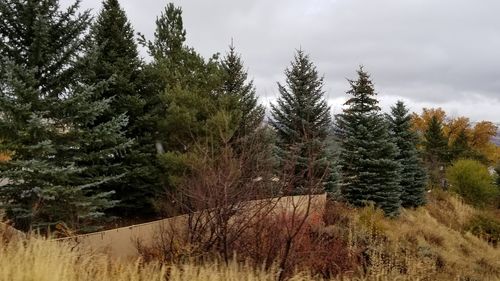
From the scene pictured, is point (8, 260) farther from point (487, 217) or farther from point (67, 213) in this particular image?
point (487, 217)

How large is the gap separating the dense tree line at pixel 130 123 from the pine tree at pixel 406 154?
5.28 ft

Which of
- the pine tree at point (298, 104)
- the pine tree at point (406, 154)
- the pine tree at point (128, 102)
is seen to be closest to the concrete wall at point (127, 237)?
the pine tree at point (128, 102)

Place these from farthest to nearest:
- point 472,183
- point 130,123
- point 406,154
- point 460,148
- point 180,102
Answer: point 460,148, point 472,183, point 406,154, point 130,123, point 180,102

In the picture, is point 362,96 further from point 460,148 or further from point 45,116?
point 460,148

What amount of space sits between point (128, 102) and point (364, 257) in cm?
918

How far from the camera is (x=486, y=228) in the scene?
2241 centimetres

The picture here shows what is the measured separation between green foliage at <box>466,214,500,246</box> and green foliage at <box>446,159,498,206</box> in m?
10.9

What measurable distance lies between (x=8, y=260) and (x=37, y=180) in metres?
5.85

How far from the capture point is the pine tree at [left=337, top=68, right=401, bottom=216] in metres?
21.0

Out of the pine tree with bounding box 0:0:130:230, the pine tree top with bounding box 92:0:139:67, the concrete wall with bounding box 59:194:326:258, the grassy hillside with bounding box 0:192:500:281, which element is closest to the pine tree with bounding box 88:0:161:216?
the pine tree top with bounding box 92:0:139:67

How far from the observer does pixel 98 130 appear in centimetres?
1181

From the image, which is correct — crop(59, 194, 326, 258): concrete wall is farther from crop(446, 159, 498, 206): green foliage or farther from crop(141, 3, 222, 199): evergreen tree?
crop(446, 159, 498, 206): green foliage

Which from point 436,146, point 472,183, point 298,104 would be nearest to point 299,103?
point 298,104

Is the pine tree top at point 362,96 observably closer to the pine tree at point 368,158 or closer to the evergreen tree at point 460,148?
the pine tree at point 368,158
